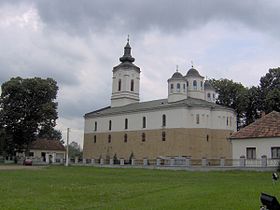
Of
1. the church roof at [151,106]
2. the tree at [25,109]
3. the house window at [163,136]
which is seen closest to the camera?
the church roof at [151,106]

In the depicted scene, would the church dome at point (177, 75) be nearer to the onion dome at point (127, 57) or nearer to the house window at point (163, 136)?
the house window at point (163, 136)

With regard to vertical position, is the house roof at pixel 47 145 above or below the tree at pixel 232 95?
below

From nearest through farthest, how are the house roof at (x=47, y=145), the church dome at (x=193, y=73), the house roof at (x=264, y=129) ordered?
the house roof at (x=264, y=129) → the church dome at (x=193, y=73) → the house roof at (x=47, y=145)

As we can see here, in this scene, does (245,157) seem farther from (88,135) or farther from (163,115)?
(88,135)

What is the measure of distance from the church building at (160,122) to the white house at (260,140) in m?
20.8

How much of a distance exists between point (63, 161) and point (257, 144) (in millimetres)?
39027

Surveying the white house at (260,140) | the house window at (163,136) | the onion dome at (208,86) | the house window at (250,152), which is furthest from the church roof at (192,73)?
the house window at (250,152)

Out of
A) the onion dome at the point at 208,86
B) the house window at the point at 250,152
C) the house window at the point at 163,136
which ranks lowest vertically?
the house window at the point at 250,152

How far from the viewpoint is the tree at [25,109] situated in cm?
7131

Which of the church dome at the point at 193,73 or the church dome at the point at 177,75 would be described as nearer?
the church dome at the point at 177,75

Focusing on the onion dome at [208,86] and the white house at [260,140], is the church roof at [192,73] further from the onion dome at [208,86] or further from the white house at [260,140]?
the white house at [260,140]

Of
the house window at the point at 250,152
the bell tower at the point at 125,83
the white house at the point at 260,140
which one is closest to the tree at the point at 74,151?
the bell tower at the point at 125,83

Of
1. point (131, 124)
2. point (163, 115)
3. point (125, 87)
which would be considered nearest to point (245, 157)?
point (163, 115)

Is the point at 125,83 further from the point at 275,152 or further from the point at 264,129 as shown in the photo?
the point at 275,152
